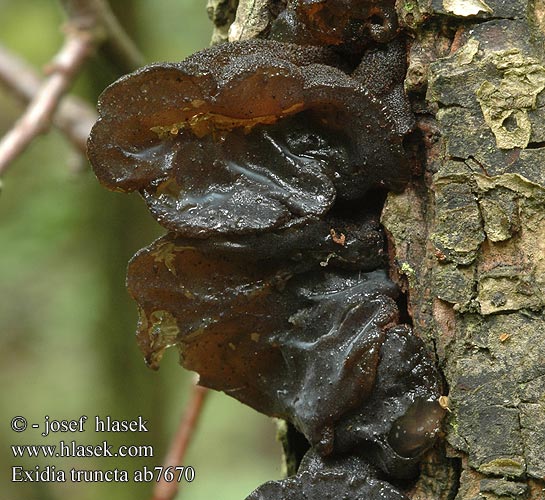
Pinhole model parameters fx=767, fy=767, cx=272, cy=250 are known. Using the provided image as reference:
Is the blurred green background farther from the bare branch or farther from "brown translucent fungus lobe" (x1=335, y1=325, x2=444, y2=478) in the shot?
"brown translucent fungus lobe" (x1=335, y1=325, x2=444, y2=478)

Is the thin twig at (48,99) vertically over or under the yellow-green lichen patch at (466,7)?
over

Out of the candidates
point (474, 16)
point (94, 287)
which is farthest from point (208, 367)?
point (94, 287)

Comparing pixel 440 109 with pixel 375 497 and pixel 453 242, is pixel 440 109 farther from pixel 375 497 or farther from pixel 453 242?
pixel 375 497

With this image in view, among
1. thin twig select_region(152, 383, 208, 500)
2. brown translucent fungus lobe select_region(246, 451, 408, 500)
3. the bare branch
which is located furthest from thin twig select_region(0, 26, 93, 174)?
brown translucent fungus lobe select_region(246, 451, 408, 500)

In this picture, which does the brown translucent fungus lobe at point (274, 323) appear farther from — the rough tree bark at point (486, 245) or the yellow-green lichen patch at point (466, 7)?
the yellow-green lichen patch at point (466, 7)

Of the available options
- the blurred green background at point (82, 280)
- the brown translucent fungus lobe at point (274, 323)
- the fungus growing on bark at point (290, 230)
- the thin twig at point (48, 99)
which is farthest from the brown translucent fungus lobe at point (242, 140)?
the blurred green background at point (82, 280)

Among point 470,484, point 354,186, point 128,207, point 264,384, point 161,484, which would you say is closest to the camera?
point 470,484
